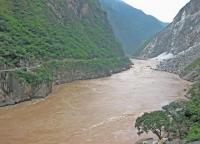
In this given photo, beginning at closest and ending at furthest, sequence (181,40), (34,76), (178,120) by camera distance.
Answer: (178,120), (34,76), (181,40)

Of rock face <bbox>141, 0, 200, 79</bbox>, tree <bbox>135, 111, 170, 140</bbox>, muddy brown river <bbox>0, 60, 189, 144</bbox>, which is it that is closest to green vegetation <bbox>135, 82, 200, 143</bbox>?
tree <bbox>135, 111, 170, 140</bbox>

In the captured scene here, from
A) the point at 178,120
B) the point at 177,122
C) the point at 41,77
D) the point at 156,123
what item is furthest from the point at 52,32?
the point at 156,123

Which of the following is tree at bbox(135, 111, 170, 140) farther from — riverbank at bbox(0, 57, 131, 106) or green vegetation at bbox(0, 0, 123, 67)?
green vegetation at bbox(0, 0, 123, 67)

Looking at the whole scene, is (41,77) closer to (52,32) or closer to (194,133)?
(52,32)

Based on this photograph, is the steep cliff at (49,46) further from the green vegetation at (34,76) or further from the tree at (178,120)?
the tree at (178,120)

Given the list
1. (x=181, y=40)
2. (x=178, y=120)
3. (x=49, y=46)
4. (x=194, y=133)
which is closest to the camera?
(x=194, y=133)
